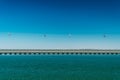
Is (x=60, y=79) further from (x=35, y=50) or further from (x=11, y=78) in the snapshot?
(x=35, y=50)

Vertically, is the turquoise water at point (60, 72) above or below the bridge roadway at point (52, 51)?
below

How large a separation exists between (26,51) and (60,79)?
429 feet

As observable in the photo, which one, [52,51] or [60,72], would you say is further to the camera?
[52,51]

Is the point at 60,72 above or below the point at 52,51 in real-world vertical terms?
below

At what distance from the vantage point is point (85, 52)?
188375mm

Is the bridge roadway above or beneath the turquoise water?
above

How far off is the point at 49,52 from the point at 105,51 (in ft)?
99.0

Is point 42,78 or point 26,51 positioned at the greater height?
point 26,51

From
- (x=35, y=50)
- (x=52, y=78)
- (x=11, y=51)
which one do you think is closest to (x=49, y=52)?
(x=35, y=50)

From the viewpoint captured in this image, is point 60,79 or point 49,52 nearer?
point 60,79

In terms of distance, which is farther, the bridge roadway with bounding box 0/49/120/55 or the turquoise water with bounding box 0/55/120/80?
the bridge roadway with bounding box 0/49/120/55

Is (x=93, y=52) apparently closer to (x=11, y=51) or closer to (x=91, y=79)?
(x=11, y=51)

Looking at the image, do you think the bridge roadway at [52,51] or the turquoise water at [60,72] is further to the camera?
the bridge roadway at [52,51]

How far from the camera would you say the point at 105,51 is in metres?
190
